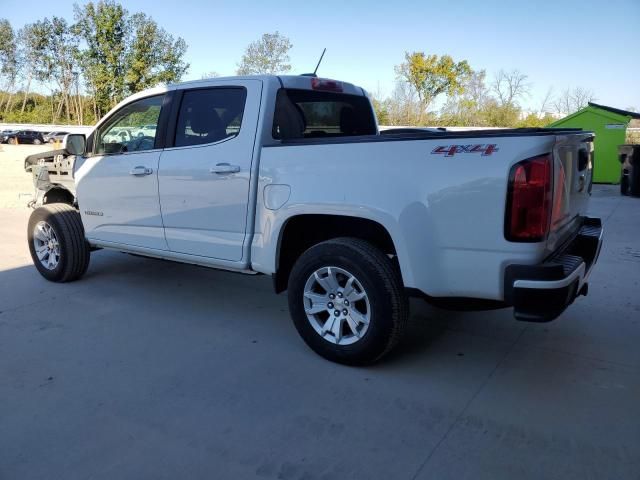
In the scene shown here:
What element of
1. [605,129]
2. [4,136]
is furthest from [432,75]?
[4,136]

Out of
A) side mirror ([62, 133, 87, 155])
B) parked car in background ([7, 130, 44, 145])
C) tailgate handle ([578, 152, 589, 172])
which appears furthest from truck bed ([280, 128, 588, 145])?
parked car in background ([7, 130, 44, 145])

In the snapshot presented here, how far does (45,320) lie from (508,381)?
360 cm

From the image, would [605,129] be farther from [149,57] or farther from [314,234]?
[149,57]

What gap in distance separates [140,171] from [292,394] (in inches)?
92.4

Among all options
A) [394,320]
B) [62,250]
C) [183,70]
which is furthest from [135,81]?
[394,320]

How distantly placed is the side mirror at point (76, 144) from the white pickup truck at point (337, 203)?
2 cm

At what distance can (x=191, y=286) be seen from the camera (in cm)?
532

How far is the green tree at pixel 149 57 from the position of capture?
1590 inches

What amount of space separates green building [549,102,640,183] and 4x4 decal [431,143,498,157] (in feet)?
39.7

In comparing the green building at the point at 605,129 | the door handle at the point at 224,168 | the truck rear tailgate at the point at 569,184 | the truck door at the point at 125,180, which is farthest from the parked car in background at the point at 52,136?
the truck rear tailgate at the point at 569,184

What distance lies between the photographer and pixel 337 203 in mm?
3301

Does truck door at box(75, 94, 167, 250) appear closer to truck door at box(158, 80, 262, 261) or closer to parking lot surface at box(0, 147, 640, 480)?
truck door at box(158, 80, 262, 261)

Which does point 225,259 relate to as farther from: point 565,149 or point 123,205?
point 565,149

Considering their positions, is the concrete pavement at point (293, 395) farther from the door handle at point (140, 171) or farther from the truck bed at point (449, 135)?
the truck bed at point (449, 135)
